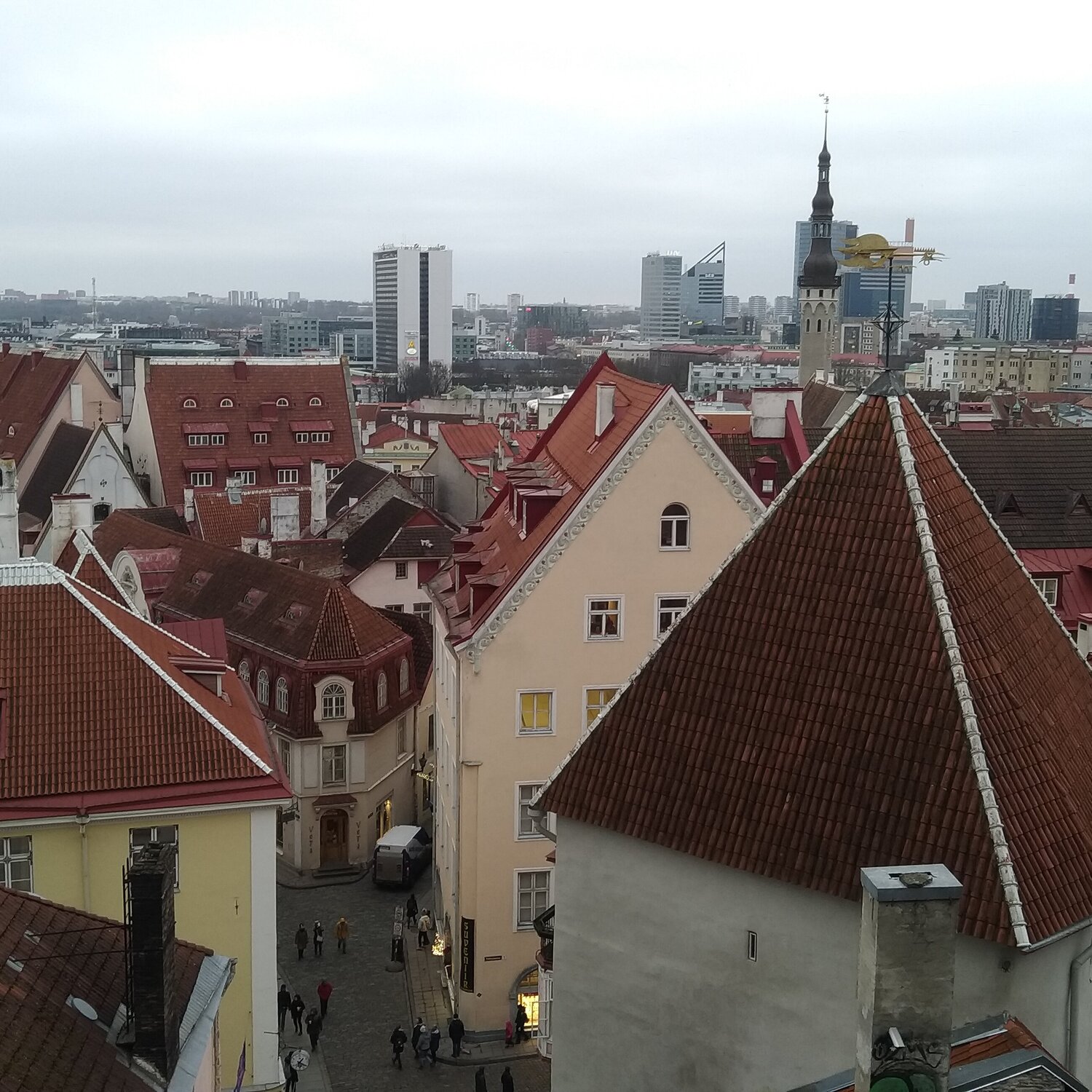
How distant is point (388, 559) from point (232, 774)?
31239mm

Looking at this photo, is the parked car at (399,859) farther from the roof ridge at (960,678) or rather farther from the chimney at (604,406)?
the roof ridge at (960,678)

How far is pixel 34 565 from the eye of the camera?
90.2ft

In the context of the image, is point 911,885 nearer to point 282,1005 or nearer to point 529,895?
point 529,895

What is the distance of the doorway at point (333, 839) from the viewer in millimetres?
46781

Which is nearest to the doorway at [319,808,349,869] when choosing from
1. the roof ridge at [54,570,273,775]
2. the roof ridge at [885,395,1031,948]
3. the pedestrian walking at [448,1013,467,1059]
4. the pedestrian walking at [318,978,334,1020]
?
the pedestrian walking at [318,978,334,1020]

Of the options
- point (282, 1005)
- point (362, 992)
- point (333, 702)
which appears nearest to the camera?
point (282, 1005)

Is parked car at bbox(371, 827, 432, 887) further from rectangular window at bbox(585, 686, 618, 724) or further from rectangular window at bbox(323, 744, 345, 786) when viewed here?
rectangular window at bbox(585, 686, 618, 724)

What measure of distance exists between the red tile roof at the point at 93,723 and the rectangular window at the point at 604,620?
9.46m

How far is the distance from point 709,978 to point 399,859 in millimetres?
26946

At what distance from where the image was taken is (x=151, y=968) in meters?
16.5

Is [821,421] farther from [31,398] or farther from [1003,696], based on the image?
[1003,696]

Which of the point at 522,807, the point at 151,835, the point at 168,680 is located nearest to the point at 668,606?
the point at 522,807

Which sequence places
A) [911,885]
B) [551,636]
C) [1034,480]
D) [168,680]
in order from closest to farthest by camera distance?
[911,885], [168,680], [551,636], [1034,480]

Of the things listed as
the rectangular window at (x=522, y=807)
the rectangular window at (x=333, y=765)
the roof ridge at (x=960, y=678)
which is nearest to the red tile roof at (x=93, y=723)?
the rectangular window at (x=522, y=807)
